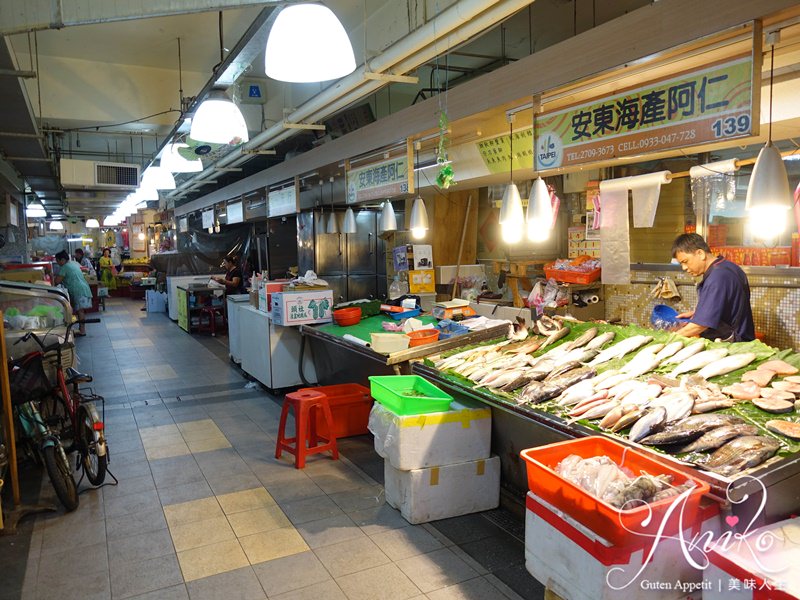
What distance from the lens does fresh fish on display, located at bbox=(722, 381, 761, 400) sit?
3248 millimetres

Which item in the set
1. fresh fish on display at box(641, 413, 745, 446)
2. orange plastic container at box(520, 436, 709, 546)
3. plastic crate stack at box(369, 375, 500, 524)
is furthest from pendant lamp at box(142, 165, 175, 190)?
fresh fish on display at box(641, 413, 745, 446)

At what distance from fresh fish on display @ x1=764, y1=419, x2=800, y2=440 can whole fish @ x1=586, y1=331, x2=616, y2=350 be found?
1557mm

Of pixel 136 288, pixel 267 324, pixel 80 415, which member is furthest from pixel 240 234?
pixel 80 415

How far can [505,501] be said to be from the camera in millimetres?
4648

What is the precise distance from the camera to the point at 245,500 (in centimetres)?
494

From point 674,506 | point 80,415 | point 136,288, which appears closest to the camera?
point 674,506

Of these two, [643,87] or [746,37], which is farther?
[643,87]

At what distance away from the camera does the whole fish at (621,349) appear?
4.23 meters

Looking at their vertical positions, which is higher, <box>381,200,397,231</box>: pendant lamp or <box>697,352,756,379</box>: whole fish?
<box>381,200,397,231</box>: pendant lamp

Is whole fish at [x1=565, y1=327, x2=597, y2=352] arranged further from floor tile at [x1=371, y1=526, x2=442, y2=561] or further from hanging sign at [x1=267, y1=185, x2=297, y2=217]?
hanging sign at [x1=267, y1=185, x2=297, y2=217]

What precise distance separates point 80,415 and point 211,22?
16.6 feet

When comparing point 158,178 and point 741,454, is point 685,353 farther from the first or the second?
point 158,178

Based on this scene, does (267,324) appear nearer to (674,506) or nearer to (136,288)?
(674,506)

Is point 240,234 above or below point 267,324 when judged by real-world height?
above
